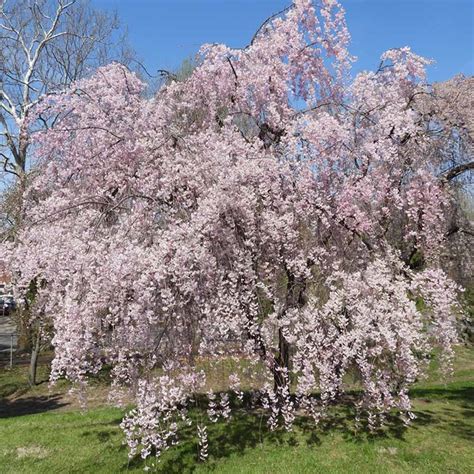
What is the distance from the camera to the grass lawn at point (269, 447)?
251 inches

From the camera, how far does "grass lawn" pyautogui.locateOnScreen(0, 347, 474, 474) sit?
6375 millimetres

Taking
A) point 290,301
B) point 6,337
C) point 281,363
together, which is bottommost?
point 281,363

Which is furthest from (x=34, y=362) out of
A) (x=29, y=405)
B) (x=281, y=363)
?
(x=281, y=363)

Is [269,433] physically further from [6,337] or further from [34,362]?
[6,337]

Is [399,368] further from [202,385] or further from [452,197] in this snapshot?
[452,197]

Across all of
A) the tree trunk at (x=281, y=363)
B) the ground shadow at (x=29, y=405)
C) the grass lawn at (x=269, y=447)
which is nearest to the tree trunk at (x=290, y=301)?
the tree trunk at (x=281, y=363)

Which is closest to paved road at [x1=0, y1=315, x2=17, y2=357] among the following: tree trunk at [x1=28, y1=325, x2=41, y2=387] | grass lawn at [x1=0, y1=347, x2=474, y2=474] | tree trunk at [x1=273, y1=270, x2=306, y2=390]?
tree trunk at [x1=28, y1=325, x2=41, y2=387]

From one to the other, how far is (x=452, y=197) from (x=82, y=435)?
8.13 meters

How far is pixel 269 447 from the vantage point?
694 centimetres

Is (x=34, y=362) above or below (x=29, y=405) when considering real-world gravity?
above

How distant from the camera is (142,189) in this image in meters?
6.78

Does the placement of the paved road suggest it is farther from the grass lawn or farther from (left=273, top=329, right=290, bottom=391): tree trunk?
(left=273, top=329, right=290, bottom=391): tree trunk

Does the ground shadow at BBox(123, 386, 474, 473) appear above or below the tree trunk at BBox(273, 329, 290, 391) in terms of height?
below

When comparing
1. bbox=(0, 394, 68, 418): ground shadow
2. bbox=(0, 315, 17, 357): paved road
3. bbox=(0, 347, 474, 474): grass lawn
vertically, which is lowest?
bbox=(0, 347, 474, 474): grass lawn
